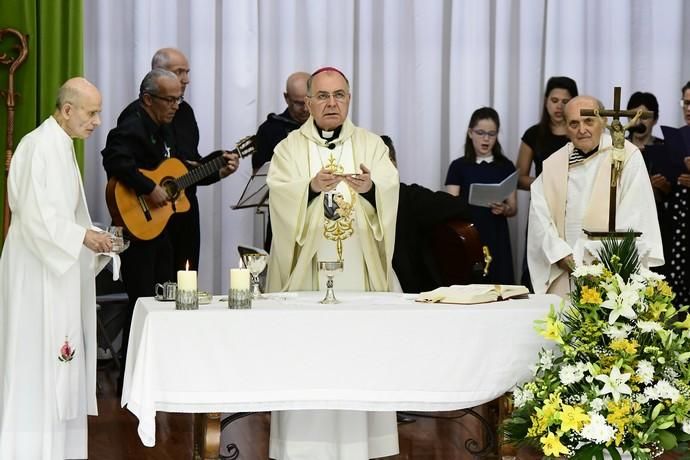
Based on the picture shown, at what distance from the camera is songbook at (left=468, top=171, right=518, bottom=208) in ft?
24.0

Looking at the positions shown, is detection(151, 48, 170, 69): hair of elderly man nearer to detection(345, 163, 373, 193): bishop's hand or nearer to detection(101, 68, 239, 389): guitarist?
detection(101, 68, 239, 389): guitarist

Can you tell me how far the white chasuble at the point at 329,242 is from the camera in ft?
16.5

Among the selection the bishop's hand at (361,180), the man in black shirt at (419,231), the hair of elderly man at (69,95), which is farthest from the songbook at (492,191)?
the hair of elderly man at (69,95)

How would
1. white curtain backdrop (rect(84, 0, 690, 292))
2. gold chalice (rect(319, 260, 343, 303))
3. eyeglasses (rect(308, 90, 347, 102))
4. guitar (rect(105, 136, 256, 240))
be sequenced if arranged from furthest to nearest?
white curtain backdrop (rect(84, 0, 690, 292)) → guitar (rect(105, 136, 256, 240)) → eyeglasses (rect(308, 90, 347, 102)) → gold chalice (rect(319, 260, 343, 303))

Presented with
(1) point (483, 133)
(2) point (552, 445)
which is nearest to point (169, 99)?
(1) point (483, 133)

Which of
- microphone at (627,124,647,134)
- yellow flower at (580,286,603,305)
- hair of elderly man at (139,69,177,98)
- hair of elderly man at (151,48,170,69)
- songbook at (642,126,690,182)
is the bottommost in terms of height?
yellow flower at (580,286,603,305)

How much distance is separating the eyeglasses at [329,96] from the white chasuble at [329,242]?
0.59 ft

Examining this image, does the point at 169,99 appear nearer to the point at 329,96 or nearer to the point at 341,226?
the point at 329,96

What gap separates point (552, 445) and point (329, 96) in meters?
1.93

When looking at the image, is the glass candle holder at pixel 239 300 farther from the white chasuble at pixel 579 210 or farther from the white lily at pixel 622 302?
the white chasuble at pixel 579 210

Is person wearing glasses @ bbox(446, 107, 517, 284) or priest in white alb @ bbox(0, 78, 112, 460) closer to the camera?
priest in white alb @ bbox(0, 78, 112, 460)

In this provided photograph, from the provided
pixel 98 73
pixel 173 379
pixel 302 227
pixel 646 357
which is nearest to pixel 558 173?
pixel 302 227

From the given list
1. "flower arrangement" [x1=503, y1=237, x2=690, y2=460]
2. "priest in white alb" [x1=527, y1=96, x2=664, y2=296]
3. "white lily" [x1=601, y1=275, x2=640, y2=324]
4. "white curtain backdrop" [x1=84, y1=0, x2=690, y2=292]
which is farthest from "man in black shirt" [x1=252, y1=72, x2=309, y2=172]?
"white lily" [x1=601, y1=275, x2=640, y2=324]

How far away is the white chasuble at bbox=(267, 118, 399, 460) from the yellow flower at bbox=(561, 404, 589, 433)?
1.16 meters
